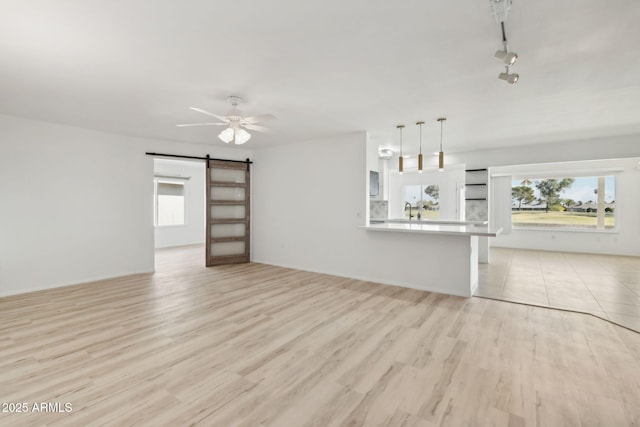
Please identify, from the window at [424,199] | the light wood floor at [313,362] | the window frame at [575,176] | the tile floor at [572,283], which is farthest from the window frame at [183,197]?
the window frame at [575,176]

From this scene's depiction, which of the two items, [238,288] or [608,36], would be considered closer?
[608,36]

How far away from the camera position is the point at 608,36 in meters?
2.26

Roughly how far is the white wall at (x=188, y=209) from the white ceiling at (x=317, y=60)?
4749 millimetres

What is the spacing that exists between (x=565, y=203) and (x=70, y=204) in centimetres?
1222

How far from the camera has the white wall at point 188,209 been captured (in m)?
9.16

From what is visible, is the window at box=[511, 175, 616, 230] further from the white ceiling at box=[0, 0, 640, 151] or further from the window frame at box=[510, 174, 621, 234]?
the white ceiling at box=[0, 0, 640, 151]

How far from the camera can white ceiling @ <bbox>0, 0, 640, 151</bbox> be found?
A: 6.55ft

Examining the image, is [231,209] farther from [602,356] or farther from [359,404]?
[602,356]

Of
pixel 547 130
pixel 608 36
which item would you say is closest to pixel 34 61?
pixel 608 36

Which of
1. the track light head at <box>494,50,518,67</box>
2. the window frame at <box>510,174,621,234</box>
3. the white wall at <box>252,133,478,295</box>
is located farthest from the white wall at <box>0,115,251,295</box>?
the window frame at <box>510,174,621,234</box>

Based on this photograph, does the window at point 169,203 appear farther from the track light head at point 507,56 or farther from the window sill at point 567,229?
the window sill at point 567,229

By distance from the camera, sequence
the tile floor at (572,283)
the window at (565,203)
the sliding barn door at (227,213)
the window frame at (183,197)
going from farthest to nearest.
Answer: the window frame at (183,197), the window at (565,203), the sliding barn door at (227,213), the tile floor at (572,283)

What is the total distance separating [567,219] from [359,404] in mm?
9771

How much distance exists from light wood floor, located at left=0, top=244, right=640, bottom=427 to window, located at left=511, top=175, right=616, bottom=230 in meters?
6.44
